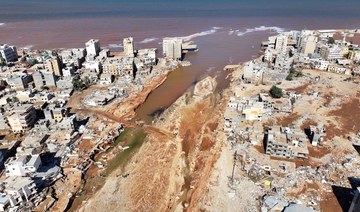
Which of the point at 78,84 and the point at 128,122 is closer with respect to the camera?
the point at 128,122

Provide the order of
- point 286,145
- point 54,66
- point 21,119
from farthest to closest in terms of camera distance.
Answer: point 54,66, point 21,119, point 286,145

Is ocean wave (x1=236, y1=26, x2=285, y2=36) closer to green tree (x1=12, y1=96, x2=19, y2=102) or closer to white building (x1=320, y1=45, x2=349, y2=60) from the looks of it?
white building (x1=320, y1=45, x2=349, y2=60)

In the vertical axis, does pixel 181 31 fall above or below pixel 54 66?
above

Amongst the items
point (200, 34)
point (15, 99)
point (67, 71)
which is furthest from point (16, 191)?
point (200, 34)

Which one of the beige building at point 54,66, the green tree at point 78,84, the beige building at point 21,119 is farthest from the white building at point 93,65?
the beige building at point 21,119

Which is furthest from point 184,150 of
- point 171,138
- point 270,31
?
point 270,31

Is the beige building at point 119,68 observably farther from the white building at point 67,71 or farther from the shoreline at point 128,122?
the white building at point 67,71

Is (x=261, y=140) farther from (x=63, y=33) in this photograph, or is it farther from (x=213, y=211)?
(x=63, y=33)

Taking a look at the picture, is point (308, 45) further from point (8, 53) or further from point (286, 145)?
point (8, 53)
